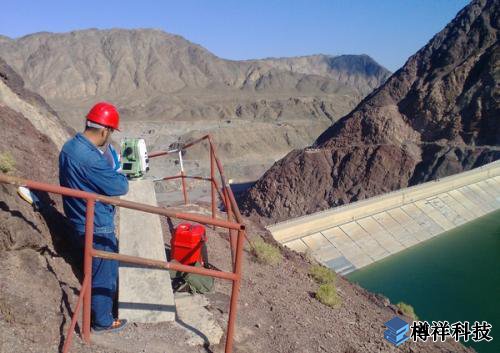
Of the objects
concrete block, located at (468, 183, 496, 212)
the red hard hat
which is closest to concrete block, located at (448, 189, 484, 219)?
concrete block, located at (468, 183, 496, 212)

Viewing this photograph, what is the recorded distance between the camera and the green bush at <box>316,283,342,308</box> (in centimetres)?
623

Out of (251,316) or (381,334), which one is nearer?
(251,316)

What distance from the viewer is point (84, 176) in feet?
11.1

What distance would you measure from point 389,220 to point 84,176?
70.3 ft

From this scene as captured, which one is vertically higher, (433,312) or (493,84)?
(493,84)

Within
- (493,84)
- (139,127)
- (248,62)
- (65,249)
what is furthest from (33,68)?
(65,249)

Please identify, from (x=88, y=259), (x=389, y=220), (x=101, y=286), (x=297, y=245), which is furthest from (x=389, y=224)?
(x=88, y=259)

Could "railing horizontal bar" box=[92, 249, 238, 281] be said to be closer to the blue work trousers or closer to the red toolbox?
the blue work trousers

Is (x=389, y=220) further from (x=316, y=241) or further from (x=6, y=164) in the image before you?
(x=6, y=164)

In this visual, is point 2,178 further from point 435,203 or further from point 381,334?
point 435,203

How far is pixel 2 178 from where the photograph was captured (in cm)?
272

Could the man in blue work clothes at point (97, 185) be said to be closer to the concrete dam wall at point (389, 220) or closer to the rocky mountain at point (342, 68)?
the concrete dam wall at point (389, 220)

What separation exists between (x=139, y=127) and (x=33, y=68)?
44.7 m

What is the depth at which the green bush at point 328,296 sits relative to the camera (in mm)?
6227
